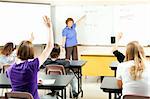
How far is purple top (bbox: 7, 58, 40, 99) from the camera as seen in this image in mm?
2908

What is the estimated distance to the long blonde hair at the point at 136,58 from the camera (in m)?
2.87

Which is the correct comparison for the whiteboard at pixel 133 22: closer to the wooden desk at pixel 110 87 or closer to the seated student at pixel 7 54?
the seated student at pixel 7 54

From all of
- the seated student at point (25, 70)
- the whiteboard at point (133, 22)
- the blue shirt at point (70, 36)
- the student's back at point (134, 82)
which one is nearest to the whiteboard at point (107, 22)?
the whiteboard at point (133, 22)

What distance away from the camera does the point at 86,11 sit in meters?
7.54

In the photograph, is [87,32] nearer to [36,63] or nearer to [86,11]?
[86,11]

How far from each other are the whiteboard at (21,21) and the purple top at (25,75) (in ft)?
15.2

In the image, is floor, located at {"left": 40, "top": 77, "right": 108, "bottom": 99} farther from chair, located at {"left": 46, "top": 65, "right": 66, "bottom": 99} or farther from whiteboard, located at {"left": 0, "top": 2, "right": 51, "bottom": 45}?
whiteboard, located at {"left": 0, "top": 2, "right": 51, "bottom": 45}

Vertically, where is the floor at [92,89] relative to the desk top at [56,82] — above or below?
below

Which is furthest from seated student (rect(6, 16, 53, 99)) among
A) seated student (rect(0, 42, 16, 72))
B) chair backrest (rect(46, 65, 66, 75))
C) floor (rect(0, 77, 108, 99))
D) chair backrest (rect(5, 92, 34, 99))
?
floor (rect(0, 77, 108, 99))

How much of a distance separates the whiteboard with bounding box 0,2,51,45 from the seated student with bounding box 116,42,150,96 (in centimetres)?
497

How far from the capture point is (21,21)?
24.9 ft

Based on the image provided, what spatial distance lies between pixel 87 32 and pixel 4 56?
3.11 meters

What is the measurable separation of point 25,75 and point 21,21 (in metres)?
4.89

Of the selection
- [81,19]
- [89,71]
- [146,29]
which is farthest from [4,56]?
[146,29]
